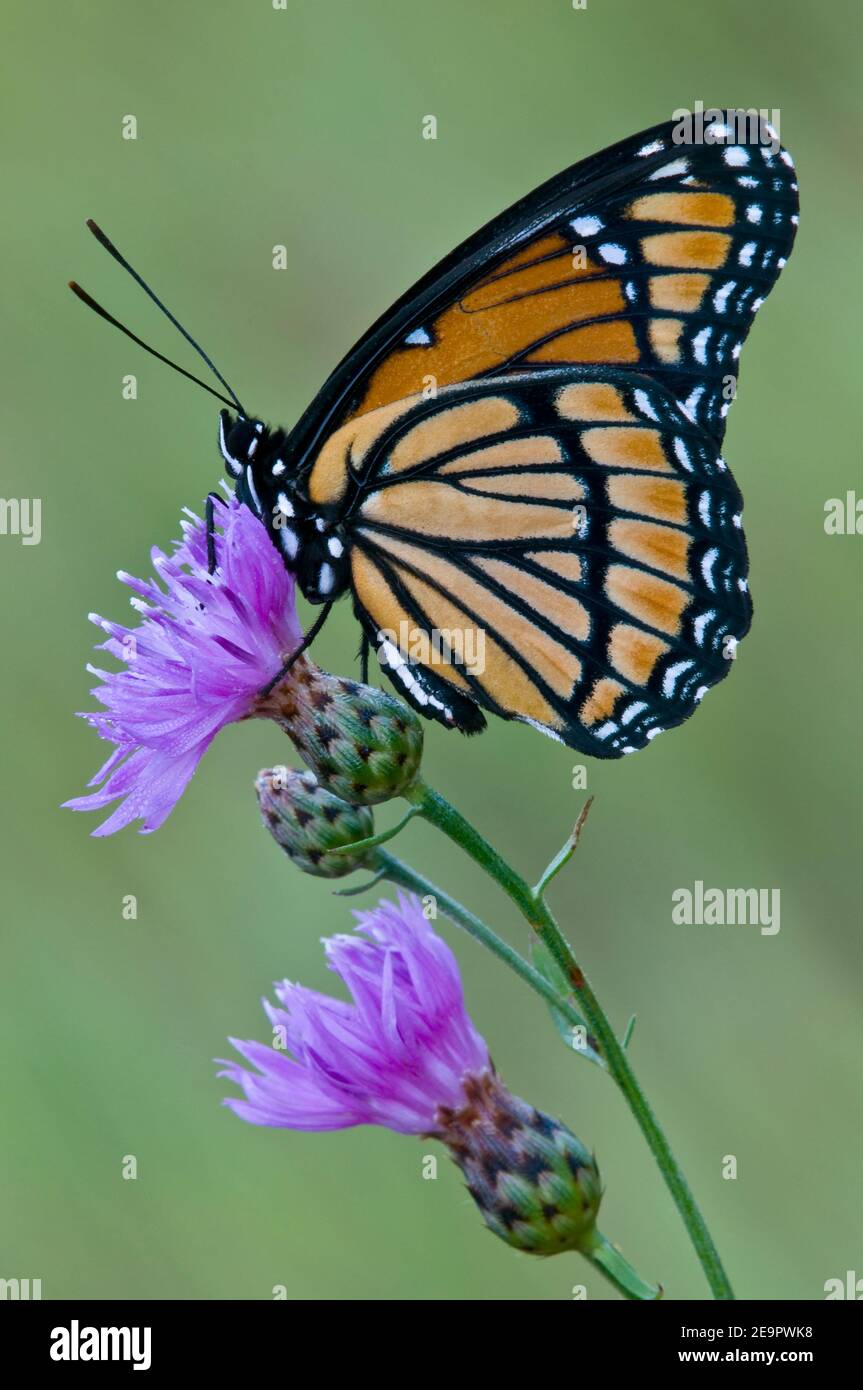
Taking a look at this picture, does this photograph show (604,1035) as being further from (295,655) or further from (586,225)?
(586,225)

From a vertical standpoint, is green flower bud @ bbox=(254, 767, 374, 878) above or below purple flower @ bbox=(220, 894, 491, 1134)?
above

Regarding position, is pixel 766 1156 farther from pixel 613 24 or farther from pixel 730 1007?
pixel 613 24

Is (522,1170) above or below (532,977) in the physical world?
below

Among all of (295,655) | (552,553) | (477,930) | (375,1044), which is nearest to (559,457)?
(552,553)

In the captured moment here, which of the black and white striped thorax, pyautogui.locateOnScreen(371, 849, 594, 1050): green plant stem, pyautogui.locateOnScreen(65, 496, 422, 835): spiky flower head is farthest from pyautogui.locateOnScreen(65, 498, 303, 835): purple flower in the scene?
pyautogui.locateOnScreen(371, 849, 594, 1050): green plant stem

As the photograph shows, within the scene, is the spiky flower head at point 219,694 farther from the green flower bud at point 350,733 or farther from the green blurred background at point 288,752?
the green blurred background at point 288,752

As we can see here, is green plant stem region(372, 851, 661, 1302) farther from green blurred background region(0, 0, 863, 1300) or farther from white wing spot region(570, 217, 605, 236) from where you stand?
green blurred background region(0, 0, 863, 1300)

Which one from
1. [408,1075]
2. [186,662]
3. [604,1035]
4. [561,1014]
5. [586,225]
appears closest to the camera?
[604,1035]
